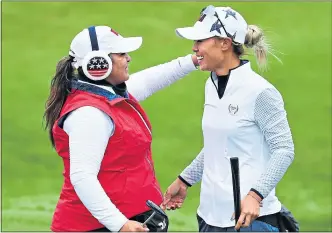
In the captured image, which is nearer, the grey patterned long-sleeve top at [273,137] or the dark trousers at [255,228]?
the grey patterned long-sleeve top at [273,137]

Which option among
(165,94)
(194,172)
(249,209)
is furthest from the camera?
(165,94)

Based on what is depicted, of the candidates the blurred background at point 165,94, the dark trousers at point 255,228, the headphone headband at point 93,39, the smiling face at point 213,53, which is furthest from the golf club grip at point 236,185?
the blurred background at point 165,94

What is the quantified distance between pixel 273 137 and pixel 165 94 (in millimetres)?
6023

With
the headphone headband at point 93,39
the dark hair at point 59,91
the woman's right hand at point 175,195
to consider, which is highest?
the headphone headband at point 93,39

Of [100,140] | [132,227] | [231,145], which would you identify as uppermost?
[100,140]

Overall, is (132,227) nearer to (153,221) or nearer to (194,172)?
(153,221)

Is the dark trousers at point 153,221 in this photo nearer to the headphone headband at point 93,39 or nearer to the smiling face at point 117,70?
the smiling face at point 117,70

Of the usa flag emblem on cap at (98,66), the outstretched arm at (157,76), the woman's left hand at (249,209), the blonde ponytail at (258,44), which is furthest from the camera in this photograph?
the outstretched arm at (157,76)

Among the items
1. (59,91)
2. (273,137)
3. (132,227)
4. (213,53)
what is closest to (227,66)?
(213,53)

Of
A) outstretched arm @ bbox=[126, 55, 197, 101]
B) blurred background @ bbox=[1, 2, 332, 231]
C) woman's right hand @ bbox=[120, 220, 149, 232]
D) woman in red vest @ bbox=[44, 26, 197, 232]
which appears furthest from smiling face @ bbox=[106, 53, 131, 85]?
blurred background @ bbox=[1, 2, 332, 231]

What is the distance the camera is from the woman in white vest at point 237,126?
6301 mm

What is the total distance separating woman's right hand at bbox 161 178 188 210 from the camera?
22.7 feet

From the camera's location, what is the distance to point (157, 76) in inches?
283

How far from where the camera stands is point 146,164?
6.53 m
